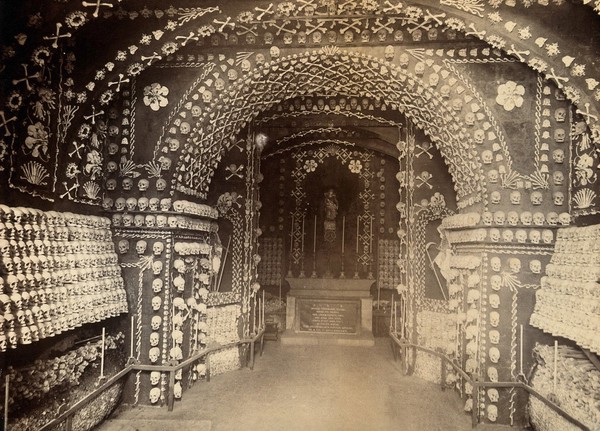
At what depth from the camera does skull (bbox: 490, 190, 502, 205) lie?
16.5 feet

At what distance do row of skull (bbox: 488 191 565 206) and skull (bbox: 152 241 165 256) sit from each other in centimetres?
385

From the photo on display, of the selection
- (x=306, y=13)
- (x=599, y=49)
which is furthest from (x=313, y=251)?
(x=599, y=49)

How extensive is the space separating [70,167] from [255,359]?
4.22 metres

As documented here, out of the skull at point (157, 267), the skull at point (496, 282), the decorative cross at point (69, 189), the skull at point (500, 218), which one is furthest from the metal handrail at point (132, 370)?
the skull at point (500, 218)

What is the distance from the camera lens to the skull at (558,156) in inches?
191

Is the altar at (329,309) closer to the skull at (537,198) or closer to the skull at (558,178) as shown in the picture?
the skull at (537,198)

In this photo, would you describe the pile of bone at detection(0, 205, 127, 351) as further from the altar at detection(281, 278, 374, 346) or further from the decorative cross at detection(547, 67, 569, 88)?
the decorative cross at detection(547, 67, 569, 88)

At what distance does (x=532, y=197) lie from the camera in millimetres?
4910

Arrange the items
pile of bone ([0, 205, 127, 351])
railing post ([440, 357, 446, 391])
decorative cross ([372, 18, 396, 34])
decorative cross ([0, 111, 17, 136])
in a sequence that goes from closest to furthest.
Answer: pile of bone ([0, 205, 127, 351]) → decorative cross ([0, 111, 17, 136]) → decorative cross ([372, 18, 396, 34]) → railing post ([440, 357, 446, 391])

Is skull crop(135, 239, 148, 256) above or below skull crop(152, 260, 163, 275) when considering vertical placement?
above

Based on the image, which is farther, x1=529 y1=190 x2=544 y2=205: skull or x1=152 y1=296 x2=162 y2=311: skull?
x1=152 y1=296 x2=162 y2=311: skull

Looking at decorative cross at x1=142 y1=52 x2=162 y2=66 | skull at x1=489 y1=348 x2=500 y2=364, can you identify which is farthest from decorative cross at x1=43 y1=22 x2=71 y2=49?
skull at x1=489 y1=348 x2=500 y2=364

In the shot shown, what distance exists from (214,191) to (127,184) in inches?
67.8

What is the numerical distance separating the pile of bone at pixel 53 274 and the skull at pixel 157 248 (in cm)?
44
